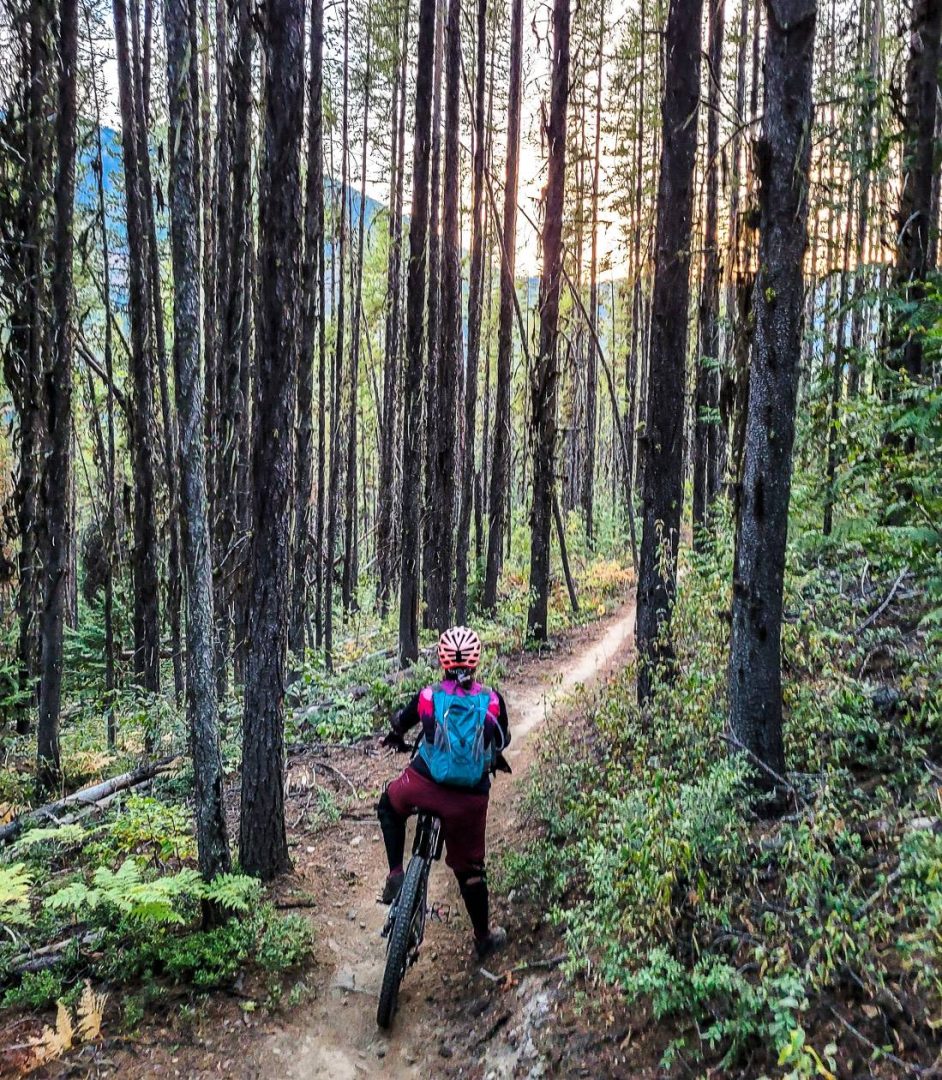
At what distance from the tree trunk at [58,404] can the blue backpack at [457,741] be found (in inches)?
249

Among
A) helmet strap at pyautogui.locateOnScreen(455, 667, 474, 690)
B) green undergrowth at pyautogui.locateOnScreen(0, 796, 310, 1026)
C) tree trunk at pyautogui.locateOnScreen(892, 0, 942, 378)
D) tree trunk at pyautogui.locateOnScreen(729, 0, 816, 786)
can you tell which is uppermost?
tree trunk at pyautogui.locateOnScreen(892, 0, 942, 378)

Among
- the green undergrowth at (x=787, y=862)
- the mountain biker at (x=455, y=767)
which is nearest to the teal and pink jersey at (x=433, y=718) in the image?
the mountain biker at (x=455, y=767)

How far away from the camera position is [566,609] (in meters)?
16.6

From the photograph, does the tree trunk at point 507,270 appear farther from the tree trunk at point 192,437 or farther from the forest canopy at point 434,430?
the tree trunk at point 192,437

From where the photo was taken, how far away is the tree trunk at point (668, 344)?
6926 mm

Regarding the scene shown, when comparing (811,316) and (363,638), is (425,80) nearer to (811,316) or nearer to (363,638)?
(811,316)

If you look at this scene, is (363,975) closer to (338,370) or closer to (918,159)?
(918,159)

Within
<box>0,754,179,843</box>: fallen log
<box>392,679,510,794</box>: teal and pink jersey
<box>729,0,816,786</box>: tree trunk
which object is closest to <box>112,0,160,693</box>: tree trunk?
<box>0,754,179,843</box>: fallen log

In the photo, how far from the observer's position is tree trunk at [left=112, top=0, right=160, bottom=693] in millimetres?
9195

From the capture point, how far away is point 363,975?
16.1ft

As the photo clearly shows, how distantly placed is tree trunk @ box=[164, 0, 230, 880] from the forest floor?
0.98m

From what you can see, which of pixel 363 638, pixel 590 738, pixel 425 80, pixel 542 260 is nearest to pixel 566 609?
pixel 363 638

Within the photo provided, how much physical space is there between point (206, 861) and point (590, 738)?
3988 mm

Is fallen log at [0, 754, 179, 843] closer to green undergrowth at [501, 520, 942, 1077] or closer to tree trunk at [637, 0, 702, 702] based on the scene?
green undergrowth at [501, 520, 942, 1077]
